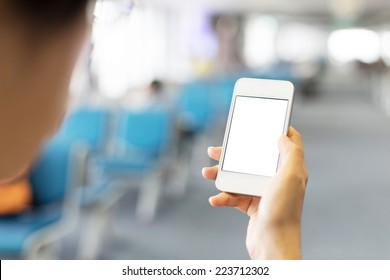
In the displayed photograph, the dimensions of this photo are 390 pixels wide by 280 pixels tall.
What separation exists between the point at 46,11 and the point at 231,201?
0.42 metres

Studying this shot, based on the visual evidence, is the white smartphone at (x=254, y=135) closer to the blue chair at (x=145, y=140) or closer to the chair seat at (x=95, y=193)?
the chair seat at (x=95, y=193)

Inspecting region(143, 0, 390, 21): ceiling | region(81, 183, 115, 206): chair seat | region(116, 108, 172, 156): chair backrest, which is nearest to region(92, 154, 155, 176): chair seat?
region(116, 108, 172, 156): chair backrest

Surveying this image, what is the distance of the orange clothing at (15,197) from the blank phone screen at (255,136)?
4.47 ft

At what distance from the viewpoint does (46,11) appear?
27 centimetres

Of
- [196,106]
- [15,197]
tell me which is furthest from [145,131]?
[15,197]

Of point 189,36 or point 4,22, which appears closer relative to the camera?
point 4,22

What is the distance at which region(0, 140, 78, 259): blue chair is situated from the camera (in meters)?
1.87

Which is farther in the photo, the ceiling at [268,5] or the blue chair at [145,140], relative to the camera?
the ceiling at [268,5]

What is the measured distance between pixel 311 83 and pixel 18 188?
19.7ft

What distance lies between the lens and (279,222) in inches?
23.9

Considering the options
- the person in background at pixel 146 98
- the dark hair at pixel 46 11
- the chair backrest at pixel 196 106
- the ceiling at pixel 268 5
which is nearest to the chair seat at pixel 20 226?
the person in background at pixel 146 98

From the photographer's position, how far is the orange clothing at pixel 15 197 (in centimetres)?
189
